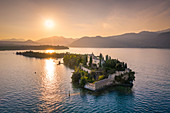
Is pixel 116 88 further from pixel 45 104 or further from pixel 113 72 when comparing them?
pixel 45 104

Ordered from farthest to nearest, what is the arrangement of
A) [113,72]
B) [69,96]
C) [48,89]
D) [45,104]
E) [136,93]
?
1. [113,72]
2. [48,89]
3. [136,93]
4. [69,96]
5. [45,104]

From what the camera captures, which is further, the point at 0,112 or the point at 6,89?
the point at 6,89

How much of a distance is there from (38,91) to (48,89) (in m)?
4.22

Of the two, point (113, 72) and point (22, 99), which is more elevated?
point (113, 72)

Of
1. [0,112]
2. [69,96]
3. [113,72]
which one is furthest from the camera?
[113,72]

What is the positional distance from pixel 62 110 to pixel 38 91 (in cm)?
1888

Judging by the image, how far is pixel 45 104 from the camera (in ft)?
117

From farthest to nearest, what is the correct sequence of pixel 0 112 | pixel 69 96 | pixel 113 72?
pixel 113 72 → pixel 69 96 → pixel 0 112

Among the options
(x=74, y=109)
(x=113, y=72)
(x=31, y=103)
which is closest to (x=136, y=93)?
(x=113, y=72)


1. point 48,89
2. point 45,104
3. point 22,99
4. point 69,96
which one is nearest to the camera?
point 45,104

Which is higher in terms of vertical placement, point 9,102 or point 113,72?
point 113,72

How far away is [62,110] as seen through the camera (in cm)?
3212

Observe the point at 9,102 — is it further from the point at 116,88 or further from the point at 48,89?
the point at 116,88

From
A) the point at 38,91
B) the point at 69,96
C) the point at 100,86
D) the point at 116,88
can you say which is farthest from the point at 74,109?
the point at 116,88
